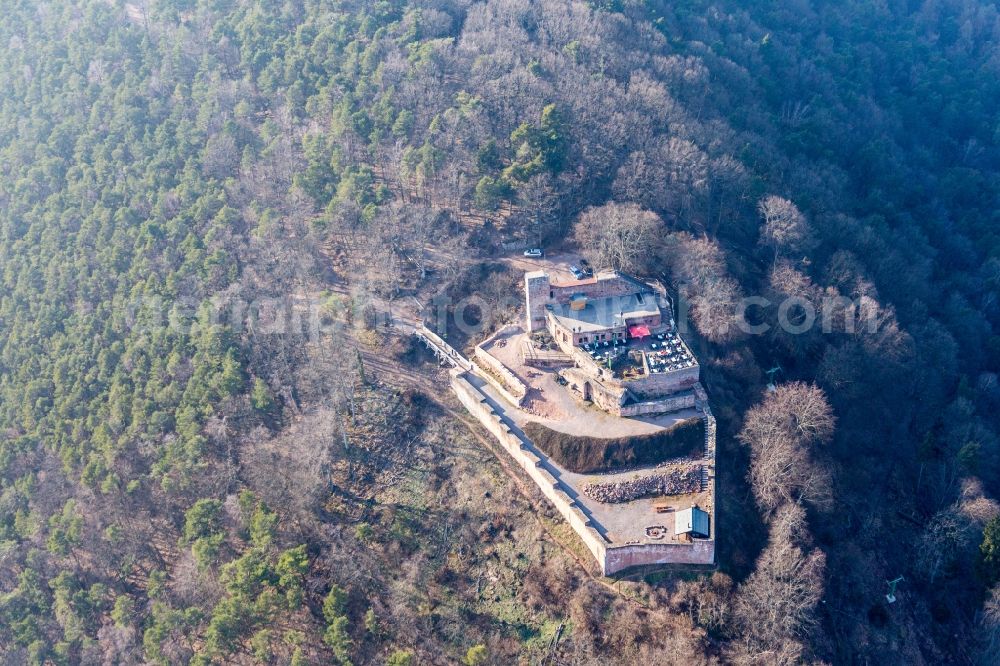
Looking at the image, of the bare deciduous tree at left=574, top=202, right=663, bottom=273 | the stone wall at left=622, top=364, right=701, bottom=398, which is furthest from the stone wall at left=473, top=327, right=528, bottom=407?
the bare deciduous tree at left=574, top=202, right=663, bottom=273

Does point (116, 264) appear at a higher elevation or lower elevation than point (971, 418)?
higher

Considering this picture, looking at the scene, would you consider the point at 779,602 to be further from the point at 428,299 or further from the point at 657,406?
the point at 428,299

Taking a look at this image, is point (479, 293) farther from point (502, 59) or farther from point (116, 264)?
point (116, 264)

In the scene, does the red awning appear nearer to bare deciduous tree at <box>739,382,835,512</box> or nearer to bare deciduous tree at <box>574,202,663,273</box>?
bare deciduous tree at <box>574,202,663,273</box>

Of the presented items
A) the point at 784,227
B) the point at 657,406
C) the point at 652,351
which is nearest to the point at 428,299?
the point at 652,351

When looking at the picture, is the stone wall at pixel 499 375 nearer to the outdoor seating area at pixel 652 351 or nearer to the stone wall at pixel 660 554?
the outdoor seating area at pixel 652 351

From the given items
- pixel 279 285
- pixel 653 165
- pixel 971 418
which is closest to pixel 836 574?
pixel 971 418
